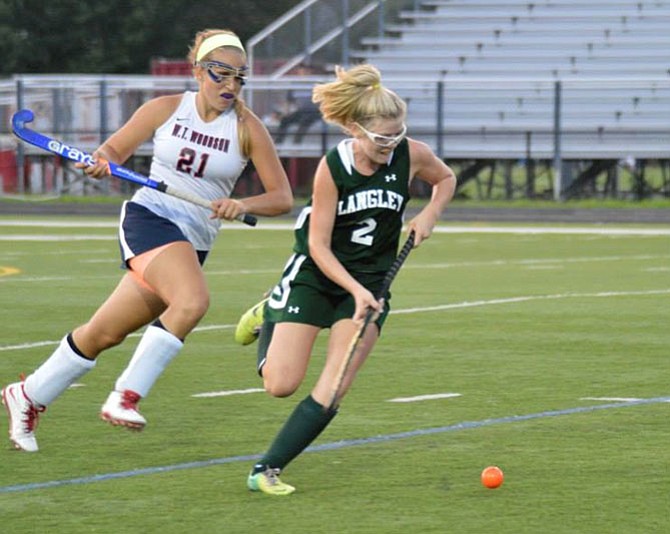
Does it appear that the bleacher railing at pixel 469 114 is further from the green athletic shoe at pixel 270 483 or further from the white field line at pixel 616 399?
the green athletic shoe at pixel 270 483

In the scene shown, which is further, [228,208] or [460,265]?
[460,265]

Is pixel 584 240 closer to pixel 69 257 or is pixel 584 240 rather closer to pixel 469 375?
pixel 69 257

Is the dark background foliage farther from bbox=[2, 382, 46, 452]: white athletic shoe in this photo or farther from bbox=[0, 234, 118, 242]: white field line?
bbox=[2, 382, 46, 452]: white athletic shoe

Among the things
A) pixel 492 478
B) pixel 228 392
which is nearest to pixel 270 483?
pixel 492 478

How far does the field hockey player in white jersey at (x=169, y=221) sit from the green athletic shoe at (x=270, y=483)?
3.24 ft

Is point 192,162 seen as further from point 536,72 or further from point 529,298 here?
→ point 536,72

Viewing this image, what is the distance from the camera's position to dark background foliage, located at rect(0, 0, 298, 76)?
49.9 meters

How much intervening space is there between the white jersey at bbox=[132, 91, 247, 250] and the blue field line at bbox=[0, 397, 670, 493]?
1.11 metres

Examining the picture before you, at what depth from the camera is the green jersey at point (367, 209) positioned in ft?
23.9

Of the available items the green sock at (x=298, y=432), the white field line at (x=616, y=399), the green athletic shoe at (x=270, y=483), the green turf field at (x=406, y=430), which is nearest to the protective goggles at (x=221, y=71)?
the green turf field at (x=406, y=430)

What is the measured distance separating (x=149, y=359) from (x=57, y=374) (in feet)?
1.55

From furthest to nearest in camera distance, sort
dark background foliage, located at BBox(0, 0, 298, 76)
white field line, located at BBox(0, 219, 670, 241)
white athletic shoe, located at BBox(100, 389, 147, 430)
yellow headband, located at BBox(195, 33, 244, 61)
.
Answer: dark background foliage, located at BBox(0, 0, 298, 76) < white field line, located at BBox(0, 219, 670, 241) < yellow headband, located at BBox(195, 33, 244, 61) < white athletic shoe, located at BBox(100, 389, 147, 430)

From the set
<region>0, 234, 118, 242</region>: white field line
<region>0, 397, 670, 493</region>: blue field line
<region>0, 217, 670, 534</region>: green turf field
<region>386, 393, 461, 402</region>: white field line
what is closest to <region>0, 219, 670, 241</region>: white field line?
<region>0, 234, 118, 242</region>: white field line

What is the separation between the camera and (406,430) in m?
8.64
